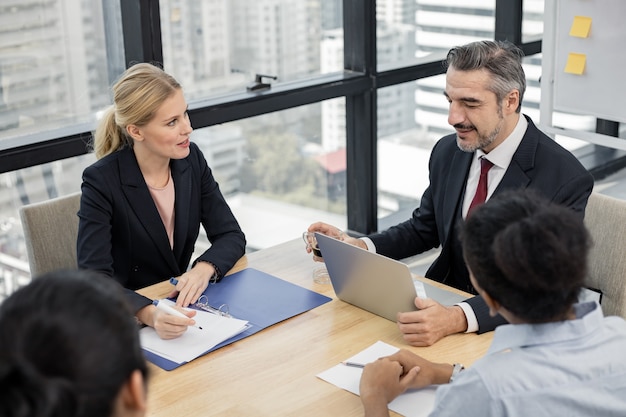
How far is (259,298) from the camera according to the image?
92.4 inches

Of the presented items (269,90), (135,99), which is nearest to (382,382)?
(135,99)

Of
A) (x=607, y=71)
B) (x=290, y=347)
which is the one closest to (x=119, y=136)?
(x=290, y=347)

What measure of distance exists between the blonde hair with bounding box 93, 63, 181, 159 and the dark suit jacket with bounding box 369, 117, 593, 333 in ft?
2.57

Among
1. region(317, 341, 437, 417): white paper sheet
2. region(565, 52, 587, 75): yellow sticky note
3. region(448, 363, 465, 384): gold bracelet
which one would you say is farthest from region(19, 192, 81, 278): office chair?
region(565, 52, 587, 75): yellow sticky note

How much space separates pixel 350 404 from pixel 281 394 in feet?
0.52

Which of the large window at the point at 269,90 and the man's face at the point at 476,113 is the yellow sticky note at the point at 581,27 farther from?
the man's face at the point at 476,113

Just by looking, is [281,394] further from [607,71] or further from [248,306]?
[607,71]

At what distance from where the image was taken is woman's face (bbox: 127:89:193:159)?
255 cm

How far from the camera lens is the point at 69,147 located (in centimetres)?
310

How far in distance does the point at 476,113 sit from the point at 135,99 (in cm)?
101

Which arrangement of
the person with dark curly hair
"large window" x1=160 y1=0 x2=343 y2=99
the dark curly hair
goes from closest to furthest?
1. the person with dark curly hair
2. the dark curly hair
3. "large window" x1=160 y1=0 x2=343 y2=99

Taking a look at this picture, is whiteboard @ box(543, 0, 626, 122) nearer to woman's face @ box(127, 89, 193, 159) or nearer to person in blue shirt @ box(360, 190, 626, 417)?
woman's face @ box(127, 89, 193, 159)

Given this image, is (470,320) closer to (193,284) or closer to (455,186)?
(455,186)

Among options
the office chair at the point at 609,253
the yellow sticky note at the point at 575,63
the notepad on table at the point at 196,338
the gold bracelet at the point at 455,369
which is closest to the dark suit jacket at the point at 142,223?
the notepad on table at the point at 196,338
